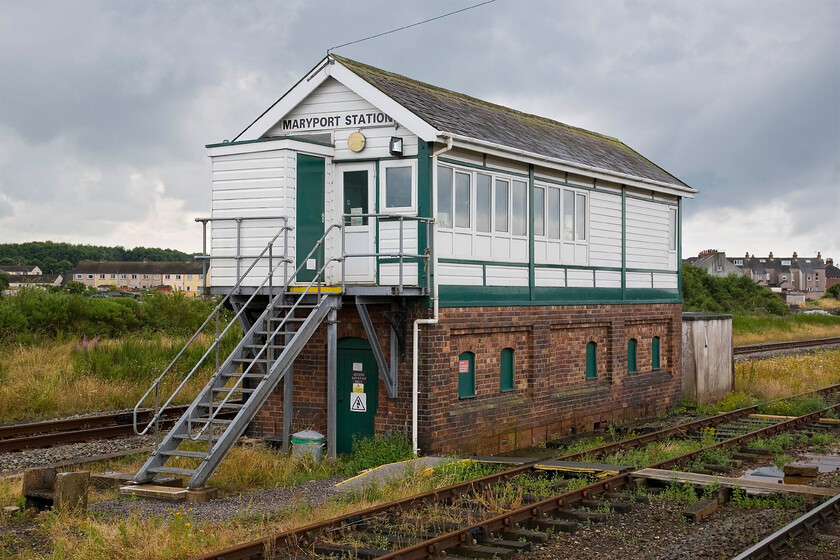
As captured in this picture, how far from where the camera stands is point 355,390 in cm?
1512

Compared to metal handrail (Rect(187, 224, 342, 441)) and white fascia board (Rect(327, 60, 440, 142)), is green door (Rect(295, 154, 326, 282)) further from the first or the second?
white fascia board (Rect(327, 60, 440, 142))

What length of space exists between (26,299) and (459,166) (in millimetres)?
15856

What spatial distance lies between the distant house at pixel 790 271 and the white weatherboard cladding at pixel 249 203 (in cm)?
13454

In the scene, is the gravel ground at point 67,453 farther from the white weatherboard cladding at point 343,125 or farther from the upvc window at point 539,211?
the upvc window at point 539,211

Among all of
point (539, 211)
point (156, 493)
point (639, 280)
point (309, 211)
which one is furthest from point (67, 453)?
point (639, 280)

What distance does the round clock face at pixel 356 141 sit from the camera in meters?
14.9

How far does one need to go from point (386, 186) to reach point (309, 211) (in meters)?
1.27

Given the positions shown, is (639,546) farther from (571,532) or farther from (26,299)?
(26,299)

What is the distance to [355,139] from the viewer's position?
14961mm

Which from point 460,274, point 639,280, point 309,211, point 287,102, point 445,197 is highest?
point 287,102

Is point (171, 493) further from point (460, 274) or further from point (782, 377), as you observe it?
point (782, 377)

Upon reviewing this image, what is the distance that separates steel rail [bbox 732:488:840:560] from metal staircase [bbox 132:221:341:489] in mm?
6339

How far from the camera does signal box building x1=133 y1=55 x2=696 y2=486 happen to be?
14.3 meters

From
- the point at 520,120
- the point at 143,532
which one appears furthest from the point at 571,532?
the point at 520,120
